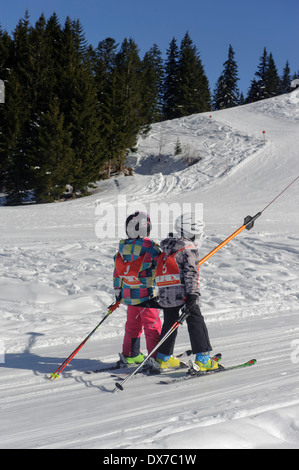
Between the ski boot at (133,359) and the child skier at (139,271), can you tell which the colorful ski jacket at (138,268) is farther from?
the ski boot at (133,359)

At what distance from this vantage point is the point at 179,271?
436 cm

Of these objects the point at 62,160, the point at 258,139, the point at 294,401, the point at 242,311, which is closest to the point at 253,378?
the point at 294,401

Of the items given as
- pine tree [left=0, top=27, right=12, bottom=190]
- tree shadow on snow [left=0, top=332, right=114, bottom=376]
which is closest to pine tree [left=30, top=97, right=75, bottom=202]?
pine tree [left=0, top=27, right=12, bottom=190]

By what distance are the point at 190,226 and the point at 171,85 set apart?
51.2 meters

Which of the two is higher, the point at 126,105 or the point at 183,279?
the point at 126,105

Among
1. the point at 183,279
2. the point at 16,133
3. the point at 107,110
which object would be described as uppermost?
the point at 107,110

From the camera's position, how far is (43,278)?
8.09 m

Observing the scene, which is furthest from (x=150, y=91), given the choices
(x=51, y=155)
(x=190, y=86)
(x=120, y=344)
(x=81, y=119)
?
(x=120, y=344)

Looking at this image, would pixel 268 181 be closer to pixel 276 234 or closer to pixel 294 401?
pixel 276 234

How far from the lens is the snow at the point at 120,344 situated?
10.1 ft

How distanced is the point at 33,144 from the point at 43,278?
56.2ft

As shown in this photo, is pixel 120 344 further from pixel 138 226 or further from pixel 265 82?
pixel 265 82

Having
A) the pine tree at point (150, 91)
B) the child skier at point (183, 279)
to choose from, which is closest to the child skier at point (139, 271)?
the child skier at point (183, 279)

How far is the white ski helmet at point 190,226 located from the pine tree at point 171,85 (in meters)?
46.9
